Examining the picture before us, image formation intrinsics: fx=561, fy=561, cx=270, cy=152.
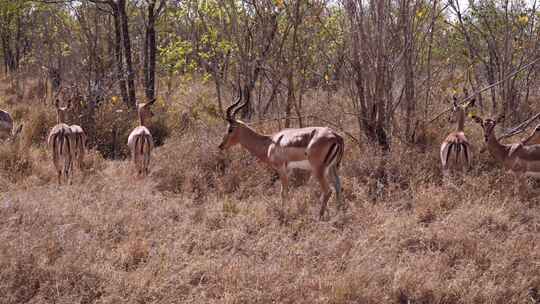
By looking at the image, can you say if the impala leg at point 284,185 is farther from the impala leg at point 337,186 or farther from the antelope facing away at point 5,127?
the antelope facing away at point 5,127

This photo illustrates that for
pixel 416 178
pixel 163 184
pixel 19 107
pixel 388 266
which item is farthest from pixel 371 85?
pixel 19 107

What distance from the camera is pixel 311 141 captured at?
6.64 m

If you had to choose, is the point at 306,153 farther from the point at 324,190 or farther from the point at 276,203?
the point at 276,203

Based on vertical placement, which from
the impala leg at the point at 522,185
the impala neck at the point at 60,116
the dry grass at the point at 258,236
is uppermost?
the impala neck at the point at 60,116

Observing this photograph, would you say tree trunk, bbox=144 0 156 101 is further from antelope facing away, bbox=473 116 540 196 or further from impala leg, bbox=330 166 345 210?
antelope facing away, bbox=473 116 540 196

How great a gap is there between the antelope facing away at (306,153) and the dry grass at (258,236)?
0.31m

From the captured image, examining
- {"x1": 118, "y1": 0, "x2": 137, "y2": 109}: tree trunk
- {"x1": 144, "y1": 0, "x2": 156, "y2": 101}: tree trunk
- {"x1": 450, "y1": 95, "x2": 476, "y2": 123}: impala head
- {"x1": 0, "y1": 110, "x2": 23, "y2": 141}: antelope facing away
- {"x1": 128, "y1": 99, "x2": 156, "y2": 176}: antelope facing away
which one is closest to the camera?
{"x1": 128, "y1": 99, "x2": 156, "y2": 176}: antelope facing away

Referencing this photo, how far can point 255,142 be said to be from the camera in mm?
7645

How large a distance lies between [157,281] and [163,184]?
3.26 m

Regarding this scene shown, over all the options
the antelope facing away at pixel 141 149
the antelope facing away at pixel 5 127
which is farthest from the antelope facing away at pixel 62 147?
the antelope facing away at pixel 5 127

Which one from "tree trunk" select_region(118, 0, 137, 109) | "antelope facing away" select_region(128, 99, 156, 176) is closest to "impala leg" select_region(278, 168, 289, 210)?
"antelope facing away" select_region(128, 99, 156, 176)

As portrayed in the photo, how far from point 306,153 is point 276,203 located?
698mm

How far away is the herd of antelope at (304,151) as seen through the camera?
6594 mm

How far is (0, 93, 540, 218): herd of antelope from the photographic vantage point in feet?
21.6
